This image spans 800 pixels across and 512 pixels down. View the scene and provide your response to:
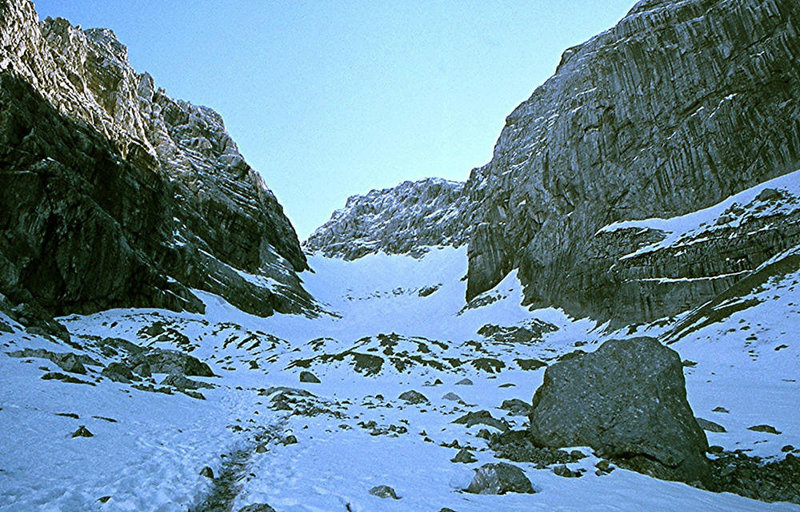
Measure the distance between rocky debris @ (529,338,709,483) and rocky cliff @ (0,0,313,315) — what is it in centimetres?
4041

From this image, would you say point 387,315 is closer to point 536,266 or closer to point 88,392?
point 536,266

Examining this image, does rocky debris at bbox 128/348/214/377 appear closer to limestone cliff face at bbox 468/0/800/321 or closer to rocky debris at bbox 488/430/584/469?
rocky debris at bbox 488/430/584/469

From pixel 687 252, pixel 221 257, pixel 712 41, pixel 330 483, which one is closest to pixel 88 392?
pixel 330 483

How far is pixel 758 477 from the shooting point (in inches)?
371

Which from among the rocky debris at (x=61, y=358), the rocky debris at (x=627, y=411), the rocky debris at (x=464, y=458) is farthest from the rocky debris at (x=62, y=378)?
the rocky debris at (x=627, y=411)

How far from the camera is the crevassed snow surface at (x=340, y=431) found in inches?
292

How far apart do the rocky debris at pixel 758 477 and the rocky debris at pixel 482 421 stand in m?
6.42

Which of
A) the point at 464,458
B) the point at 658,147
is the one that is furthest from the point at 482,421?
the point at 658,147

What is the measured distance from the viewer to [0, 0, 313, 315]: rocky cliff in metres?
50.5

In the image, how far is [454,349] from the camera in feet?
139

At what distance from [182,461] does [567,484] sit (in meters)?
8.70

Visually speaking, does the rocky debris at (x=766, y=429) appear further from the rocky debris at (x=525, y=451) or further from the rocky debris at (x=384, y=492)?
the rocky debris at (x=384, y=492)

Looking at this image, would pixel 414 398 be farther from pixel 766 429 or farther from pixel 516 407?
pixel 766 429

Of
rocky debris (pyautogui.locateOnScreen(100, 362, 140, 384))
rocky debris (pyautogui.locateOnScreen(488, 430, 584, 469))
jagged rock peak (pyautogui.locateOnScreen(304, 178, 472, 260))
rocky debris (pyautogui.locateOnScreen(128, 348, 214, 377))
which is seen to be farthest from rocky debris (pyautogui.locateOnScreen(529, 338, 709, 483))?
jagged rock peak (pyautogui.locateOnScreen(304, 178, 472, 260))
